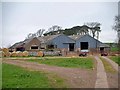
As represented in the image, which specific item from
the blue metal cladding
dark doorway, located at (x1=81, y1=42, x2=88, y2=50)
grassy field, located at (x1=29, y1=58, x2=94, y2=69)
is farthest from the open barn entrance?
grassy field, located at (x1=29, y1=58, x2=94, y2=69)

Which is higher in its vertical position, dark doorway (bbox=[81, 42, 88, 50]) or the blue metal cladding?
the blue metal cladding

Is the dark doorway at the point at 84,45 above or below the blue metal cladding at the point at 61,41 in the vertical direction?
below

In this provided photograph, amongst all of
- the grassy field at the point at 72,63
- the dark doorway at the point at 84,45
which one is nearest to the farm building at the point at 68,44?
the dark doorway at the point at 84,45

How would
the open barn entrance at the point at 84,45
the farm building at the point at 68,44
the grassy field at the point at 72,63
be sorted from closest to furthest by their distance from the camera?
1. the grassy field at the point at 72,63
2. the farm building at the point at 68,44
3. the open barn entrance at the point at 84,45

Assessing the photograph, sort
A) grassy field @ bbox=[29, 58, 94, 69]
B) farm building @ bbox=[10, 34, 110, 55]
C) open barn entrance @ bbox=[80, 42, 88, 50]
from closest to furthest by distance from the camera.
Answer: grassy field @ bbox=[29, 58, 94, 69]
farm building @ bbox=[10, 34, 110, 55]
open barn entrance @ bbox=[80, 42, 88, 50]

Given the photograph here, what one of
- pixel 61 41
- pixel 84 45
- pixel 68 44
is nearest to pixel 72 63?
pixel 61 41

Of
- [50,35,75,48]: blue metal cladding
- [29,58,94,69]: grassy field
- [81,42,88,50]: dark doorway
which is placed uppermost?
[50,35,75,48]: blue metal cladding

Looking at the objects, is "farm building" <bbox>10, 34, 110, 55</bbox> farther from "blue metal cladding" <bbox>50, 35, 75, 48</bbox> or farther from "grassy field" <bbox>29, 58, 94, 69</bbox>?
"grassy field" <bbox>29, 58, 94, 69</bbox>

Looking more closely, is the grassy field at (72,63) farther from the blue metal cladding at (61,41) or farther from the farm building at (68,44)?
the blue metal cladding at (61,41)

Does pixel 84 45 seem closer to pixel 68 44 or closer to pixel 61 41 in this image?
pixel 68 44

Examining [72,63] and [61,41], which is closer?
[72,63]

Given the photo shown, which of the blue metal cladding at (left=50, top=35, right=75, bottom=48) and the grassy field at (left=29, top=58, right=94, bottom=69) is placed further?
the blue metal cladding at (left=50, top=35, right=75, bottom=48)

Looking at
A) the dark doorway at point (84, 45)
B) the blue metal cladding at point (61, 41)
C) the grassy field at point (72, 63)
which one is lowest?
the grassy field at point (72, 63)

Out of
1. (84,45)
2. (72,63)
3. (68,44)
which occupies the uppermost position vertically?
(68,44)
